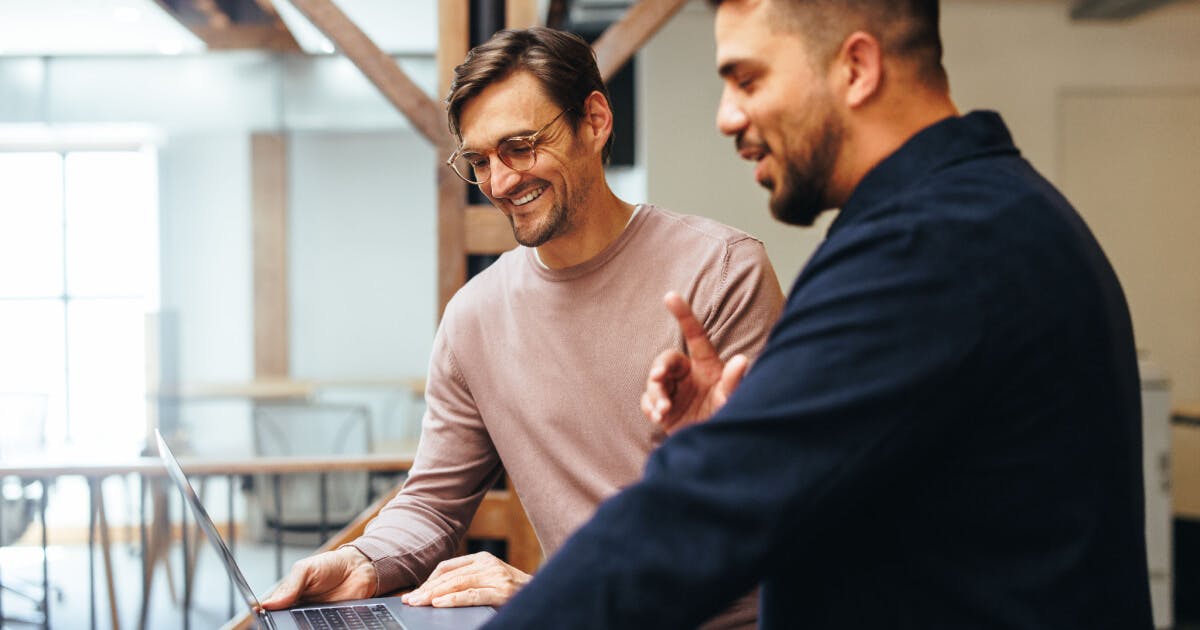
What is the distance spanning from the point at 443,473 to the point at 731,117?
867 mm

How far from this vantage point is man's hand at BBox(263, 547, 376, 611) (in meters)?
1.27

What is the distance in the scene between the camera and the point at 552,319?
156 cm

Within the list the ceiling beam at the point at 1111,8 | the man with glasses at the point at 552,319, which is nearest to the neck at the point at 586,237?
the man with glasses at the point at 552,319

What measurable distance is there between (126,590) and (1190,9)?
658 centimetres

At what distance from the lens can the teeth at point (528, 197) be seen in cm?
153

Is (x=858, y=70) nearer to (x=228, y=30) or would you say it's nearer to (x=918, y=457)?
(x=918, y=457)

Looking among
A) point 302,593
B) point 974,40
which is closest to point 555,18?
point 974,40

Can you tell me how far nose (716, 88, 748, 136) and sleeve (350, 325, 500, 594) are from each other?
801 mm

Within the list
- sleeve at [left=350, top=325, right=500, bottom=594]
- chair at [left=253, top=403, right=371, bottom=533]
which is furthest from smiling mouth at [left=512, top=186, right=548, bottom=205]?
chair at [left=253, top=403, right=371, bottom=533]

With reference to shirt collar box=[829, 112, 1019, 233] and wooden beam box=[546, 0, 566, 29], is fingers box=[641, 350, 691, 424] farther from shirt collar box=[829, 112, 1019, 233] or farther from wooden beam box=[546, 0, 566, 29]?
wooden beam box=[546, 0, 566, 29]

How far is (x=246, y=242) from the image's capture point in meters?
7.56

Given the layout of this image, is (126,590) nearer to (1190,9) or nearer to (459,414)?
(459,414)

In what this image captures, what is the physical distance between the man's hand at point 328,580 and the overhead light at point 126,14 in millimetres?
5645

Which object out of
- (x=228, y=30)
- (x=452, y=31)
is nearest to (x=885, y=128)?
(x=452, y=31)
